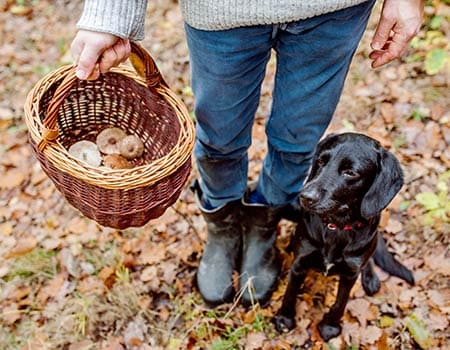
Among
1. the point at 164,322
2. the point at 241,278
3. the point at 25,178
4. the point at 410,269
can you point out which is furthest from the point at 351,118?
the point at 25,178

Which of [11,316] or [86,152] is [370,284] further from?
[11,316]

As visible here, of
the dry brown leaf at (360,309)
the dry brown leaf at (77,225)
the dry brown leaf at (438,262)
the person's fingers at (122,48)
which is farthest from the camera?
the dry brown leaf at (77,225)

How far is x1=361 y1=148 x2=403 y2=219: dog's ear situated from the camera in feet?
6.85

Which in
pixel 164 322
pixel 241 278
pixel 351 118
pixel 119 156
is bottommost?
pixel 164 322

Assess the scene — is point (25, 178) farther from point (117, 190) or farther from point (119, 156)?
point (117, 190)

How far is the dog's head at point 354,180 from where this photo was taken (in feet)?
6.82

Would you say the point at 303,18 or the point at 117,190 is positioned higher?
the point at 303,18

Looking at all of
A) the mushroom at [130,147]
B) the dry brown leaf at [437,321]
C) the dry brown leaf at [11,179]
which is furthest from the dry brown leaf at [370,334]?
the dry brown leaf at [11,179]

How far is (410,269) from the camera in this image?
281 cm

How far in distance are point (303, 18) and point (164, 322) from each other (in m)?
1.63

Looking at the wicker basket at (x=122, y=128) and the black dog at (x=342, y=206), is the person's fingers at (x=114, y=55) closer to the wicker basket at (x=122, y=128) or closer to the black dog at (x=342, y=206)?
the wicker basket at (x=122, y=128)

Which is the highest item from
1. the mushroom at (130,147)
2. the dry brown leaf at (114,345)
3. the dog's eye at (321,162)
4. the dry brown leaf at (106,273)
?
the dog's eye at (321,162)

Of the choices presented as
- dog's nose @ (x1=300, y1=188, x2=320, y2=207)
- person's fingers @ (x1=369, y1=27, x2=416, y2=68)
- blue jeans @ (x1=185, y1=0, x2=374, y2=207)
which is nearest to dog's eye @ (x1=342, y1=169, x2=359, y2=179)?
dog's nose @ (x1=300, y1=188, x2=320, y2=207)

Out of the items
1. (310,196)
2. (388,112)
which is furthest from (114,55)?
(388,112)
